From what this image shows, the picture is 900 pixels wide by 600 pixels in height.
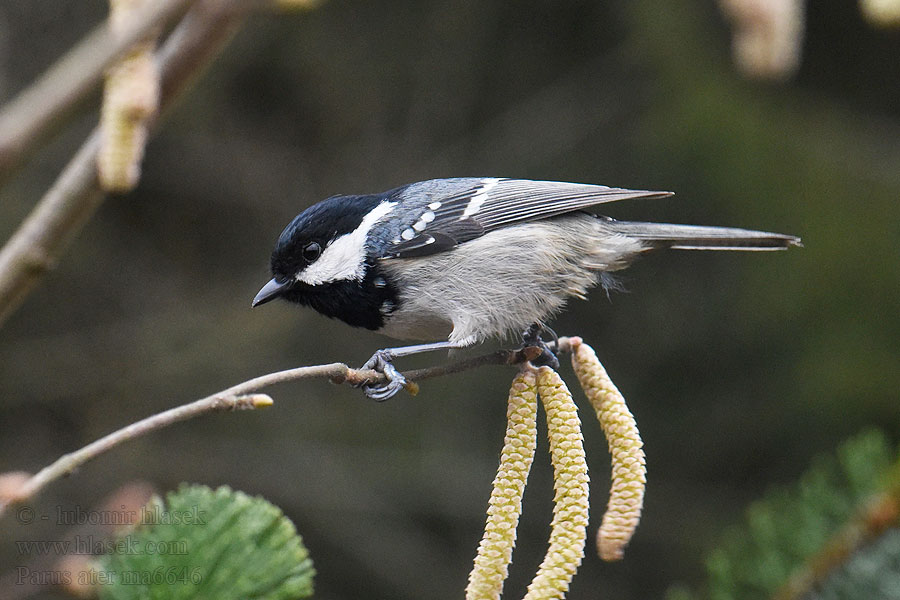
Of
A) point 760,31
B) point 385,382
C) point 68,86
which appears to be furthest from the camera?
point 385,382

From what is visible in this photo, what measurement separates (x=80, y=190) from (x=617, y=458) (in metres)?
0.80

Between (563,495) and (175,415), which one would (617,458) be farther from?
(175,415)

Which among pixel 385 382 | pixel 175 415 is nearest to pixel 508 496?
pixel 175 415

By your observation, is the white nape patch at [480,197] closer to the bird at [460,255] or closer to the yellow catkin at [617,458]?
the bird at [460,255]

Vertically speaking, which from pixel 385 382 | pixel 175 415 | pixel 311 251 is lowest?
pixel 385 382

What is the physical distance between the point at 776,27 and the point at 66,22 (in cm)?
357

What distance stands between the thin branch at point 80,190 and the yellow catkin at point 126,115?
0.08 meters

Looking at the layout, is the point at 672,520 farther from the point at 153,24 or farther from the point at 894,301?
the point at 153,24

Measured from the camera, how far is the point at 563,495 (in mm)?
1142

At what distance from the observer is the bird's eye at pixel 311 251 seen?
2.04m

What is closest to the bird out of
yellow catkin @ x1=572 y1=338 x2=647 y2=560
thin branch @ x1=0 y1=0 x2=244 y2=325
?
yellow catkin @ x1=572 y1=338 x2=647 y2=560

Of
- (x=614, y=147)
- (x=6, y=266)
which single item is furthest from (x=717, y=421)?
(x=6, y=266)

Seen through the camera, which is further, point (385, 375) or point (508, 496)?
point (385, 375)

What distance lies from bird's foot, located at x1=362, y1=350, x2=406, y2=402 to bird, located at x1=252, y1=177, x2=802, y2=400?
0.25 ft
